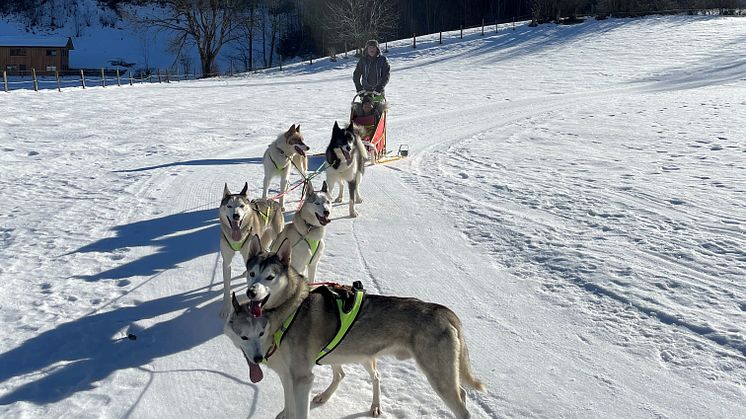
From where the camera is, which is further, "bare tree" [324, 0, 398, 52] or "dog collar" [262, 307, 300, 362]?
"bare tree" [324, 0, 398, 52]

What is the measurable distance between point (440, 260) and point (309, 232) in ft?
5.69

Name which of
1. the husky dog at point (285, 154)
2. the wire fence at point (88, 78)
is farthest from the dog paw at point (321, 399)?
the wire fence at point (88, 78)

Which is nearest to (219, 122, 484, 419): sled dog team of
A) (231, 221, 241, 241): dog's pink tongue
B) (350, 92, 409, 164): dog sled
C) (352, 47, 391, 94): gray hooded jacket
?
(231, 221, 241, 241): dog's pink tongue

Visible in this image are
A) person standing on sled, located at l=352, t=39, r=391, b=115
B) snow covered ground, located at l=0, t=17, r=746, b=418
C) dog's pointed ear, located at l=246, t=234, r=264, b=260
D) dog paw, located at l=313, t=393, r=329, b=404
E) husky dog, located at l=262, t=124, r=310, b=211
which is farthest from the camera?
person standing on sled, located at l=352, t=39, r=391, b=115

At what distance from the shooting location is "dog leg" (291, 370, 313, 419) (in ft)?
→ 11.2

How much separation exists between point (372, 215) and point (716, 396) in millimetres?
4961

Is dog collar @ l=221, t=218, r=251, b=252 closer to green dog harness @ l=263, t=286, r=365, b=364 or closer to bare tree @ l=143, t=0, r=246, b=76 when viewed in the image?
green dog harness @ l=263, t=286, r=365, b=364

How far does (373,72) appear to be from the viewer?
1145 centimetres

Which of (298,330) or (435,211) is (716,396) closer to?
(298,330)

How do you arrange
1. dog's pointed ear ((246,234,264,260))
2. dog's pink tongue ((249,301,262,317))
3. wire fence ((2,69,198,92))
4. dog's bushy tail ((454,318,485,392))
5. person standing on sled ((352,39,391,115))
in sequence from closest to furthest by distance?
dog's pink tongue ((249,301,262,317)) → dog's bushy tail ((454,318,485,392)) → dog's pointed ear ((246,234,264,260)) → person standing on sled ((352,39,391,115)) → wire fence ((2,69,198,92))

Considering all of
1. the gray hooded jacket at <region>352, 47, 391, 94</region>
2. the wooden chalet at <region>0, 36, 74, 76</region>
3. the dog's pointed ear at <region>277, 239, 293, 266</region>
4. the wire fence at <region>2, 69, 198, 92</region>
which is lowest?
the dog's pointed ear at <region>277, 239, 293, 266</region>

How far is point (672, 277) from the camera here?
5789mm

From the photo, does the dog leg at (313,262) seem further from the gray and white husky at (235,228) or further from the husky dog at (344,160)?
the husky dog at (344,160)

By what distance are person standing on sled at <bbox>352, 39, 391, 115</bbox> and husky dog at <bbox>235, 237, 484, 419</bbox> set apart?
801 cm
